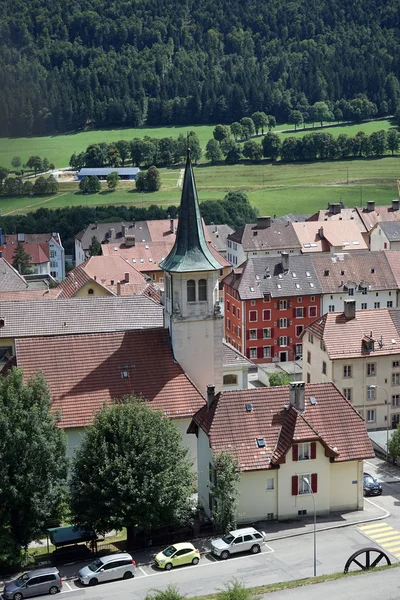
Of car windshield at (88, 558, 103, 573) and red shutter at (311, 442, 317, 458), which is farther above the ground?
red shutter at (311, 442, 317, 458)

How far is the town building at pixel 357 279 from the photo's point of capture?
104m

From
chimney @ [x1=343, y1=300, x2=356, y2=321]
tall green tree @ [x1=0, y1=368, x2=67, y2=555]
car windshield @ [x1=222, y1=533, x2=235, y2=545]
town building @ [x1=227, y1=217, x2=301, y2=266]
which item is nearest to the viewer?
tall green tree @ [x1=0, y1=368, x2=67, y2=555]

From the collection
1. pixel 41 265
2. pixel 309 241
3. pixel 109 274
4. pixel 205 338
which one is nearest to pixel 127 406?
pixel 205 338

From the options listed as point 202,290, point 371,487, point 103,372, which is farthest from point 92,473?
point 371,487

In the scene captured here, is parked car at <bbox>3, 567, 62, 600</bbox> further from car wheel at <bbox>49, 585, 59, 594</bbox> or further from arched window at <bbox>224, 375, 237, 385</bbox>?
arched window at <bbox>224, 375, 237, 385</bbox>

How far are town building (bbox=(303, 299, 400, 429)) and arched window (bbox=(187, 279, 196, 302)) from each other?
17572 millimetres

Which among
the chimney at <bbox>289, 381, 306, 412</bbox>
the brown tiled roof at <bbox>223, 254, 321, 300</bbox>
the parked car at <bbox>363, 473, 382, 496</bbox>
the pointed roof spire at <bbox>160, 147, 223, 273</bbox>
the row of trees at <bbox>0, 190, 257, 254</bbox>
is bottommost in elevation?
the parked car at <bbox>363, 473, 382, 496</bbox>

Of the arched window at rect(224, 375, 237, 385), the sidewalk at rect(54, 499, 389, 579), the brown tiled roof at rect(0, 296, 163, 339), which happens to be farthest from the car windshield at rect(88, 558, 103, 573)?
the brown tiled roof at rect(0, 296, 163, 339)

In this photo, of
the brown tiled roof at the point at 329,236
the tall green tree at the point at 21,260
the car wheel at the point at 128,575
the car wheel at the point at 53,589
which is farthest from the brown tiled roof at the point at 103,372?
the tall green tree at the point at 21,260

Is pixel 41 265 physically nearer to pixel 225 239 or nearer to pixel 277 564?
pixel 225 239

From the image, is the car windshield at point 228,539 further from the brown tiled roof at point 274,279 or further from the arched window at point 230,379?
the brown tiled roof at point 274,279

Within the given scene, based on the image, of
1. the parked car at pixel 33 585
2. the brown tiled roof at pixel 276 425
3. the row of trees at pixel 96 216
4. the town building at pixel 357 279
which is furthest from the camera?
the row of trees at pixel 96 216

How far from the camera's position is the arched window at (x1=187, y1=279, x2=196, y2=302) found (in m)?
61.5

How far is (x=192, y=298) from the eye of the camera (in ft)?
203
